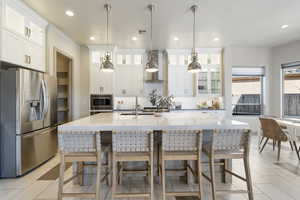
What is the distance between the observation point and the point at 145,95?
6156mm

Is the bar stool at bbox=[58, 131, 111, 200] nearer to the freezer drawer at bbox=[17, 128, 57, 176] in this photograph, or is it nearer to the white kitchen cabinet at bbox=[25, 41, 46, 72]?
the freezer drawer at bbox=[17, 128, 57, 176]

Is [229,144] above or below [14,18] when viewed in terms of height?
below

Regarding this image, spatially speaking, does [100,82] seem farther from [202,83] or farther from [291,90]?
[291,90]

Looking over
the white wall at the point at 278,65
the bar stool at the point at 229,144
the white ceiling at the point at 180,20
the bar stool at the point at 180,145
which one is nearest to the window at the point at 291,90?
the white wall at the point at 278,65

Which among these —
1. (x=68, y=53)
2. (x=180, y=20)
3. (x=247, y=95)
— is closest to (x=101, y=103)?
(x=68, y=53)

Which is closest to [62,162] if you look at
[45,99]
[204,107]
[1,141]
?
[1,141]

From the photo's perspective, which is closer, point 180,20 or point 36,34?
point 36,34

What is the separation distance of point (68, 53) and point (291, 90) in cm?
674

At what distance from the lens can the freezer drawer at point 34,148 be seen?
285cm

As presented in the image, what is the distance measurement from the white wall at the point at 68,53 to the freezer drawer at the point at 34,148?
4.86 ft

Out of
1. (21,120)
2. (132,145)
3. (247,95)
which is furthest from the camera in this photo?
(247,95)

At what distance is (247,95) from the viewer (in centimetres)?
627

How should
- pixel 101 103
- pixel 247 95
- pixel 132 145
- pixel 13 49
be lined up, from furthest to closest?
pixel 247 95 < pixel 101 103 < pixel 13 49 < pixel 132 145

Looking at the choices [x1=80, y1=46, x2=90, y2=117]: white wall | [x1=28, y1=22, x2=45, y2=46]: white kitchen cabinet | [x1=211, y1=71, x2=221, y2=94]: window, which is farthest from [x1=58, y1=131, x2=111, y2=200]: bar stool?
[x1=211, y1=71, x2=221, y2=94]: window
